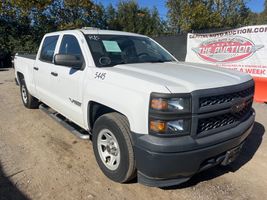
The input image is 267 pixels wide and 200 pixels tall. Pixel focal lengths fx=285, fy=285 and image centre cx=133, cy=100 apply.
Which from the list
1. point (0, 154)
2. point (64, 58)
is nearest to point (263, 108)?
point (64, 58)

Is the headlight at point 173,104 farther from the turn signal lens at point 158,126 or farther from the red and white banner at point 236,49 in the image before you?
the red and white banner at point 236,49

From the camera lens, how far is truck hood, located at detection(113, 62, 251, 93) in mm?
2898

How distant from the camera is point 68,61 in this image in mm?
3848

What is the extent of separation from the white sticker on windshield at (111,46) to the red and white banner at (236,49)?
549 centimetres

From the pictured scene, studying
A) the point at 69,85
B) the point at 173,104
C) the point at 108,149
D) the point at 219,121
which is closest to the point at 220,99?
the point at 219,121

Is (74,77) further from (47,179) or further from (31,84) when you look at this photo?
(31,84)

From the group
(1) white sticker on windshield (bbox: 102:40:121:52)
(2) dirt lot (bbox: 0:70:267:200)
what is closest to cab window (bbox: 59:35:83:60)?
(1) white sticker on windshield (bbox: 102:40:121:52)

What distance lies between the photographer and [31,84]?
6199 millimetres

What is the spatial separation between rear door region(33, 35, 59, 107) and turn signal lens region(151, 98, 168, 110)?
9.05ft

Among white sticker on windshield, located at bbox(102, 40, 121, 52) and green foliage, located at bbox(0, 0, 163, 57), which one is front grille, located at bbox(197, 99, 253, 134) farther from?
green foliage, located at bbox(0, 0, 163, 57)

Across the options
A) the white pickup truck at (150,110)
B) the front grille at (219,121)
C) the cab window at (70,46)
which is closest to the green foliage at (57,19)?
the cab window at (70,46)

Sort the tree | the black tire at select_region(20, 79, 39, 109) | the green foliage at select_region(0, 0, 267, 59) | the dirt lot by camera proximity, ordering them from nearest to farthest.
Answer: the dirt lot < the black tire at select_region(20, 79, 39, 109) < the green foliage at select_region(0, 0, 267, 59) < the tree

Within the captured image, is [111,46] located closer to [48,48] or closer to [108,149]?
A: [108,149]

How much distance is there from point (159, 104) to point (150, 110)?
4.3 inches
